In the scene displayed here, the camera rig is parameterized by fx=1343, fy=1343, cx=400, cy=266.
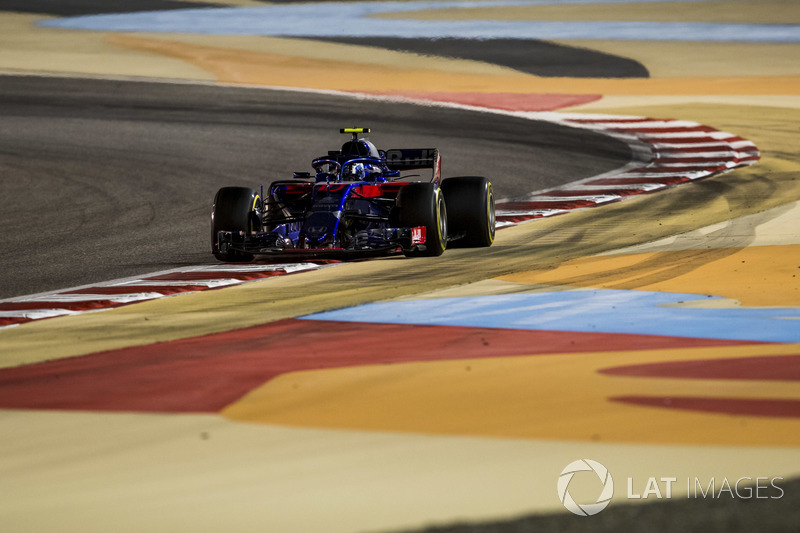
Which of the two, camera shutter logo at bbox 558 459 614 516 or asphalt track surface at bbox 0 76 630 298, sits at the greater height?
camera shutter logo at bbox 558 459 614 516

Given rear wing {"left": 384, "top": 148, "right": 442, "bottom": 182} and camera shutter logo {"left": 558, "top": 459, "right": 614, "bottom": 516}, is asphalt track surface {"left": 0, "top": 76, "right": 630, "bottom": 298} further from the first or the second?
camera shutter logo {"left": 558, "top": 459, "right": 614, "bottom": 516}

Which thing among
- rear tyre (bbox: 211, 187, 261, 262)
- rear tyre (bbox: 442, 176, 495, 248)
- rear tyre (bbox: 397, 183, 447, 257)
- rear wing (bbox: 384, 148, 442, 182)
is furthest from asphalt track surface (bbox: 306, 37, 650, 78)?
rear tyre (bbox: 397, 183, 447, 257)

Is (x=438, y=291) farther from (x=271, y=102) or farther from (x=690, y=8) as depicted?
(x=690, y=8)

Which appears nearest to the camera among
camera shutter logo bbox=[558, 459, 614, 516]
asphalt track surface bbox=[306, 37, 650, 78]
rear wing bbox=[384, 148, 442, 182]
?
camera shutter logo bbox=[558, 459, 614, 516]

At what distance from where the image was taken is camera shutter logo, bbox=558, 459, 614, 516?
4.02m

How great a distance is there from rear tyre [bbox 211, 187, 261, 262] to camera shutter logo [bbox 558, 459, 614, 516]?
7.08 meters

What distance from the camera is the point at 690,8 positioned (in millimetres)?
39656

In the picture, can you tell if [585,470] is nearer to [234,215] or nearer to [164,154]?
[234,215]

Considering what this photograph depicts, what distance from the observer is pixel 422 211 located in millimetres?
10805

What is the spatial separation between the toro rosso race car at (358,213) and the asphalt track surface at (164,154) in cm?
54

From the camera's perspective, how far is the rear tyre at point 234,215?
1134 cm

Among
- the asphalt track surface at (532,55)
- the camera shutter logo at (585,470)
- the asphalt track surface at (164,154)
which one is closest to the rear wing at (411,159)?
the asphalt track surface at (164,154)

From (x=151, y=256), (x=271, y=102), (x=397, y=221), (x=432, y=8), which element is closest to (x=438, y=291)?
(x=397, y=221)

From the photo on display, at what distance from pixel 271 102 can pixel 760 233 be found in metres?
16.1
